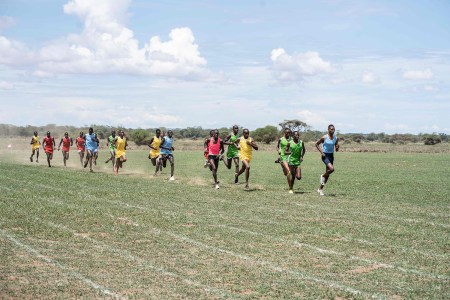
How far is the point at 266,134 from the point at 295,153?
104 metres

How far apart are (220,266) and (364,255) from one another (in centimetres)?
238

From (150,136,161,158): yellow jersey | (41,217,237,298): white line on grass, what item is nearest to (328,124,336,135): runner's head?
(41,217,237,298): white line on grass

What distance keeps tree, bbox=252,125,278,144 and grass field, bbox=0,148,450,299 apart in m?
104

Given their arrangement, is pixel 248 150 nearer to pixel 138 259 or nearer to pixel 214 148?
pixel 214 148

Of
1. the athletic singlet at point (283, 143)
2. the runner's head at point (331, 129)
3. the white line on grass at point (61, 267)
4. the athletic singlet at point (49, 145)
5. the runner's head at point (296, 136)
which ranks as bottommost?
the white line on grass at point (61, 267)

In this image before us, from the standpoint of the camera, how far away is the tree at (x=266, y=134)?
122000 mm

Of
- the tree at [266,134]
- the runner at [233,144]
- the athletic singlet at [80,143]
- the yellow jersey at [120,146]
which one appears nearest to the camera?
the runner at [233,144]

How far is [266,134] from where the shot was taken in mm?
122625

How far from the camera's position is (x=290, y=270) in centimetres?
816

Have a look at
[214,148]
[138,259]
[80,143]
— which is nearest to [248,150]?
[214,148]

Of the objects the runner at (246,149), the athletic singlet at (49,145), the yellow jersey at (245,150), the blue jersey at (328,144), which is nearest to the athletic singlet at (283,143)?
the runner at (246,149)

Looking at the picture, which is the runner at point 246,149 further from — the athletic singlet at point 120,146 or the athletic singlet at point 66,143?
the athletic singlet at point 66,143

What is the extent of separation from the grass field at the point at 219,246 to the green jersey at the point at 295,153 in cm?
144

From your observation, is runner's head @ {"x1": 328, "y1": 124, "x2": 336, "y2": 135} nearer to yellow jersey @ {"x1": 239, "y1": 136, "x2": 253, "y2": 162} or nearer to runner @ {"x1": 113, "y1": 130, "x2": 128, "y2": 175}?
yellow jersey @ {"x1": 239, "y1": 136, "x2": 253, "y2": 162}
